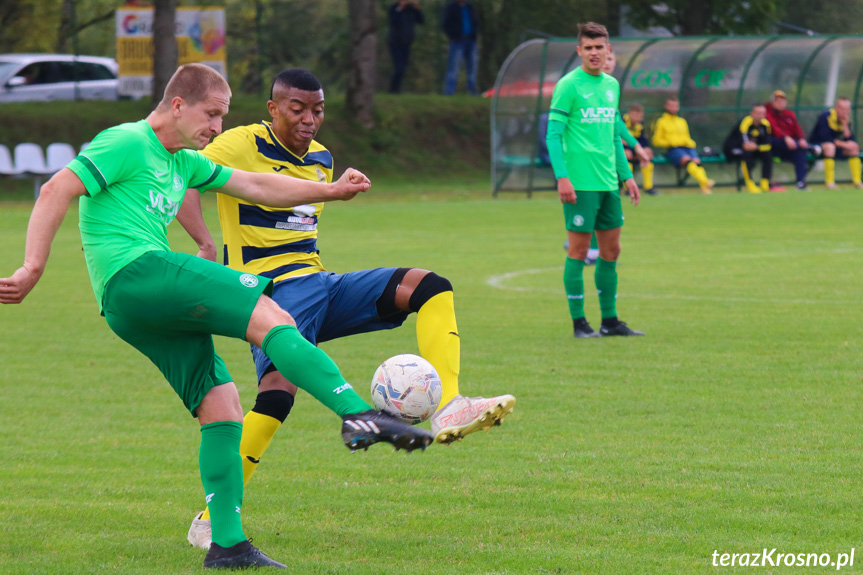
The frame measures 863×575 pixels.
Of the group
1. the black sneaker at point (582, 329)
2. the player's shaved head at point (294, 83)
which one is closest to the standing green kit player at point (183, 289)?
the player's shaved head at point (294, 83)

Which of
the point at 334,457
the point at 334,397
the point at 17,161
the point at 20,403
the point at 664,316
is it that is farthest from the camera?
the point at 17,161

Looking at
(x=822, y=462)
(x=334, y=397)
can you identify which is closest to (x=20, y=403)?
(x=334, y=397)

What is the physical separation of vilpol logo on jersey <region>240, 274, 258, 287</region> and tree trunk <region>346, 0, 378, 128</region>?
26512 mm

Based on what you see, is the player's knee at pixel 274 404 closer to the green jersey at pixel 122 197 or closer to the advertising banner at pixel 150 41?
the green jersey at pixel 122 197

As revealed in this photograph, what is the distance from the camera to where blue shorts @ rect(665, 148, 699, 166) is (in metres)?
25.5

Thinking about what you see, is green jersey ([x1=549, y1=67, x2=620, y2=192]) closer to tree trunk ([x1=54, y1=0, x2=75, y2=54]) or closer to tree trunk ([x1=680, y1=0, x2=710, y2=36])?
tree trunk ([x1=680, y1=0, x2=710, y2=36])

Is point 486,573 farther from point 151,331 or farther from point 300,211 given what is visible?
point 300,211

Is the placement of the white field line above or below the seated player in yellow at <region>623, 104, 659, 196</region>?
above

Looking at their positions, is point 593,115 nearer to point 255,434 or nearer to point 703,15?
point 255,434

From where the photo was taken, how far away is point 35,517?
4863 millimetres

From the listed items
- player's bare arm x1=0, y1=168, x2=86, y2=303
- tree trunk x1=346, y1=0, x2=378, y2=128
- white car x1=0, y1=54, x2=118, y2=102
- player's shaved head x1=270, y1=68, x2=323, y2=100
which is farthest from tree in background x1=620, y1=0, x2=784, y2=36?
player's bare arm x1=0, y1=168, x2=86, y2=303

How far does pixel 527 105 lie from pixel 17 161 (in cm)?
1105

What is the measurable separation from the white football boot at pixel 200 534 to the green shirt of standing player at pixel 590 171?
5196mm

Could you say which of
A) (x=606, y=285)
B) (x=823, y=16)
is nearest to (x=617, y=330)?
(x=606, y=285)
